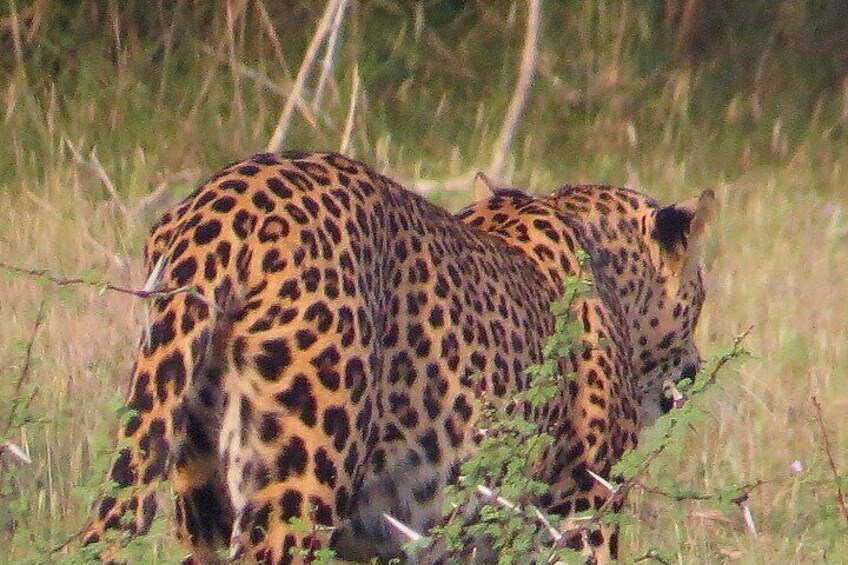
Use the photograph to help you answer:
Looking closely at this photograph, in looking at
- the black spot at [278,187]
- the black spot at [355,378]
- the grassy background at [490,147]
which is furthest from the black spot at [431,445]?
the grassy background at [490,147]

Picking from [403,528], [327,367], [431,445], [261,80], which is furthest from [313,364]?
[261,80]

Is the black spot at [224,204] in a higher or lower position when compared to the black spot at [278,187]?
lower

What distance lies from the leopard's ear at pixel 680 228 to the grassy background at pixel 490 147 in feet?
1.93

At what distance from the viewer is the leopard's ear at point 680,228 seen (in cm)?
513

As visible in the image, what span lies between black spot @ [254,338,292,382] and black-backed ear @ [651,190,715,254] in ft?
6.18

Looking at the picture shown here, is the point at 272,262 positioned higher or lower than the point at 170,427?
higher

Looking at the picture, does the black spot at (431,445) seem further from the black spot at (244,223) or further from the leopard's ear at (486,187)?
the leopard's ear at (486,187)

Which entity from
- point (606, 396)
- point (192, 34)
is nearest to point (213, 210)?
point (606, 396)

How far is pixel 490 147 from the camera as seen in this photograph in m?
8.85

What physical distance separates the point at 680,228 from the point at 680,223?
0.01 metres

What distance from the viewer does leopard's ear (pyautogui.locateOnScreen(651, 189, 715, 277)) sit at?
5129mm

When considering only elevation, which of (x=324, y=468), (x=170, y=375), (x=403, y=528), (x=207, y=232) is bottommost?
(x=403, y=528)

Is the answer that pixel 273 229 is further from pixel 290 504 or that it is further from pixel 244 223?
pixel 290 504

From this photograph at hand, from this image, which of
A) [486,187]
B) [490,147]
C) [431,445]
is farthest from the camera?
[490,147]
